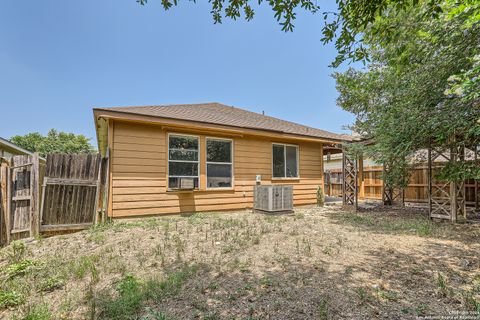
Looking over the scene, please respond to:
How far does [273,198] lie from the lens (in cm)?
694

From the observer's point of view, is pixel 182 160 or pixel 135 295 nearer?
pixel 135 295

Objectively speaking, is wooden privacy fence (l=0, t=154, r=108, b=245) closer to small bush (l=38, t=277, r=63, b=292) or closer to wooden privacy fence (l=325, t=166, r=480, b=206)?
small bush (l=38, t=277, r=63, b=292)

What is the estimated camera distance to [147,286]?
2533mm

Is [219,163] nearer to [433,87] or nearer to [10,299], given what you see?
[10,299]

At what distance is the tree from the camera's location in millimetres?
26000

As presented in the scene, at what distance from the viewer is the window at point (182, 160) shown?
21.5ft

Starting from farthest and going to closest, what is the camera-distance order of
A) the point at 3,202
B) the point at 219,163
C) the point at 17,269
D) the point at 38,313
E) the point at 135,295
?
the point at 219,163, the point at 3,202, the point at 17,269, the point at 135,295, the point at 38,313

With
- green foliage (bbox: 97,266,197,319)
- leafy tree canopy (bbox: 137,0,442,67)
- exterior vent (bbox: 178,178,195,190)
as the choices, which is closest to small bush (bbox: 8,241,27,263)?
green foliage (bbox: 97,266,197,319)

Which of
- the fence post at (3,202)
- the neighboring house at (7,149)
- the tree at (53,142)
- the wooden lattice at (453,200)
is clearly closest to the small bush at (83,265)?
the fence post at (3,202)

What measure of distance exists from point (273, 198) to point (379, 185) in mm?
8888

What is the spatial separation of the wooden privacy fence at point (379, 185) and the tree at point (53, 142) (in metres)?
28.9

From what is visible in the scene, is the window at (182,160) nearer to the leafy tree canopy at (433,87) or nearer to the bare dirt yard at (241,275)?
the bare dirt yard at (241,275)

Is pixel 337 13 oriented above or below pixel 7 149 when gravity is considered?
above

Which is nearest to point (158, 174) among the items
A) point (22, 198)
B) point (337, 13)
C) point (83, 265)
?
point (22, 198)
